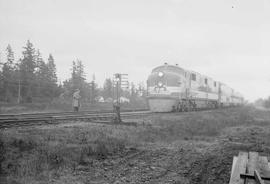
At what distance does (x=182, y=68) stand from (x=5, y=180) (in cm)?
1822

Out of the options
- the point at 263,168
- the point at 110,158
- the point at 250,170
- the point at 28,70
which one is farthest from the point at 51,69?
the point at 250,170

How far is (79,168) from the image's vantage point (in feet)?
22.5

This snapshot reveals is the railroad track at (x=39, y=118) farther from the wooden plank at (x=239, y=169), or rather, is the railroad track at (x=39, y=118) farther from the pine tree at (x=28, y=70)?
the pine tree at (x=28, y=70)

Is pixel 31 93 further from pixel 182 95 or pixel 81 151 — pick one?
pixel 81 151

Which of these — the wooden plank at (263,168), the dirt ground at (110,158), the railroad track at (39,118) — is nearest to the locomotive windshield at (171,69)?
the railroad track at (39,118)

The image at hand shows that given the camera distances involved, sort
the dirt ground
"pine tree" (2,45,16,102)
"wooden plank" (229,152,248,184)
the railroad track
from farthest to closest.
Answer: "pine tree" (2,45,16,102) → the railroad track → the dirt ground → "wooden plank" (229,152,248,184)

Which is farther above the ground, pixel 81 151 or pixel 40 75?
pixel 40 75

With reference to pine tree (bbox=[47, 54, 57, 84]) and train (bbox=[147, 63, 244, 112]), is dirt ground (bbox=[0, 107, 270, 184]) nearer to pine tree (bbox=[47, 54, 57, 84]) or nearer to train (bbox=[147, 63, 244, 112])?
train (bbox=[147, 63, 244, 112])

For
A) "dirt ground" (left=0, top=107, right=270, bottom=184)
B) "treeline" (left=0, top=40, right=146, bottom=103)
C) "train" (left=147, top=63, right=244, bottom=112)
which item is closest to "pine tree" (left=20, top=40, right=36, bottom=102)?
"treeline" (left=0, top=40, right=146, bottom=103)

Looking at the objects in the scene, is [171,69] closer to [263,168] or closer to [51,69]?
[263,168]

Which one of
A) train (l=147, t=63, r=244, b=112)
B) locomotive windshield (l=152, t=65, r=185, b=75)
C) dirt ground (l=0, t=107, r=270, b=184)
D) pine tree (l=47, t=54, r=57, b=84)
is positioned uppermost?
pine tree (l=47, t=54, r=57, b=84)

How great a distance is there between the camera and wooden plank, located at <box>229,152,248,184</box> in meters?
5.46

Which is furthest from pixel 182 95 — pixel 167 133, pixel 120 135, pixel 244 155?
pixel 244 155

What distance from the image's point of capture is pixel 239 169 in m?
6.06
